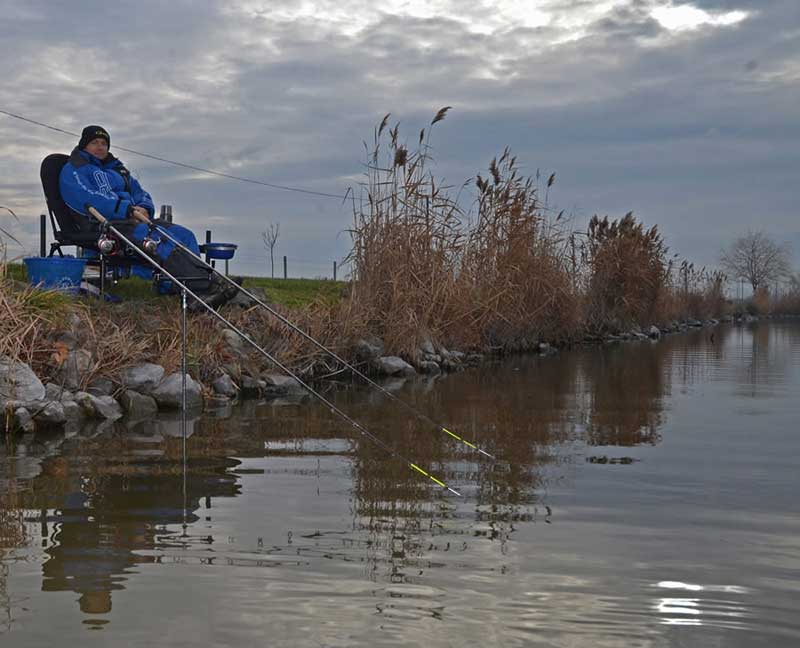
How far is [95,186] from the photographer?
9.53 m

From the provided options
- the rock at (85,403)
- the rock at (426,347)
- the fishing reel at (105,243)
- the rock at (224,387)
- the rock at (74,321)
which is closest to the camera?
the rock at (85,403)

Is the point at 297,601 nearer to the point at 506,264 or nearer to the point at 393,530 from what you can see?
the point at 393,530

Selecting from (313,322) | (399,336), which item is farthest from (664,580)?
(399,336)

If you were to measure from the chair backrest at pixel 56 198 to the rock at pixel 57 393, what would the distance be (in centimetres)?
279

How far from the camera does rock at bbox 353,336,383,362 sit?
437 inches

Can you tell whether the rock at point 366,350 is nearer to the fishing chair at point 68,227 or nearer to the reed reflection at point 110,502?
the fishing chair at point 68,227

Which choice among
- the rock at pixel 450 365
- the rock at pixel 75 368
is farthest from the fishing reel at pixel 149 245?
the rock at pixel 450 365

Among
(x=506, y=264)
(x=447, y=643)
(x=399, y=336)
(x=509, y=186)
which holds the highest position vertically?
(x=509, y=186)

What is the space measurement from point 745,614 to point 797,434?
4025 millimetres

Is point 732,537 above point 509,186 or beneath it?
beneath

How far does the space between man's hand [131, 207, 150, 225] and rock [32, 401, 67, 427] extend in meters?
2.99

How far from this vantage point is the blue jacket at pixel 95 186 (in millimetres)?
9375

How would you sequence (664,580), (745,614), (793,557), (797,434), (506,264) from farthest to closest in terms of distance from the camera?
1. (506,264)
2. (797,434)
3. (793,557)
4. (664,580)
5. (745,614)

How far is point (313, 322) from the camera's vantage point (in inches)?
416
